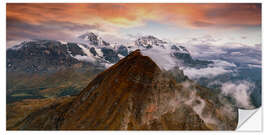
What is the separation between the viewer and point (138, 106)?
584 inches

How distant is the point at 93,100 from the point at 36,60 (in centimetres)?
8277

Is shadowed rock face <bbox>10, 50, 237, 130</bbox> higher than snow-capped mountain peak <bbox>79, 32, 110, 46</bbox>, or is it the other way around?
snow-capped mountain peak <bbox>79, 32, 110, 46</bbox>

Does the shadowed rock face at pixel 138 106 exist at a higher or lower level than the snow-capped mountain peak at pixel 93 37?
lower

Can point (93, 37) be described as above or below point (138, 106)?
above

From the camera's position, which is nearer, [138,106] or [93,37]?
[138,106]

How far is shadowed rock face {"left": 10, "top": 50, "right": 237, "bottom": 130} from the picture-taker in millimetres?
13656

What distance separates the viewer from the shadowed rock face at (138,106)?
13656mm

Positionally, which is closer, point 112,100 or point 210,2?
point 210,2

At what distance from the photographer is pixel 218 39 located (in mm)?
16359

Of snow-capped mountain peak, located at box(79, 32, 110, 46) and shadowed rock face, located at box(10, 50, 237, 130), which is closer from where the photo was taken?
shadowed rock face, located at box(10, 50, 237, 130)

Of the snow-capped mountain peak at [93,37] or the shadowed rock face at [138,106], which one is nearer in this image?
the shadowed rock face at [138,106]
